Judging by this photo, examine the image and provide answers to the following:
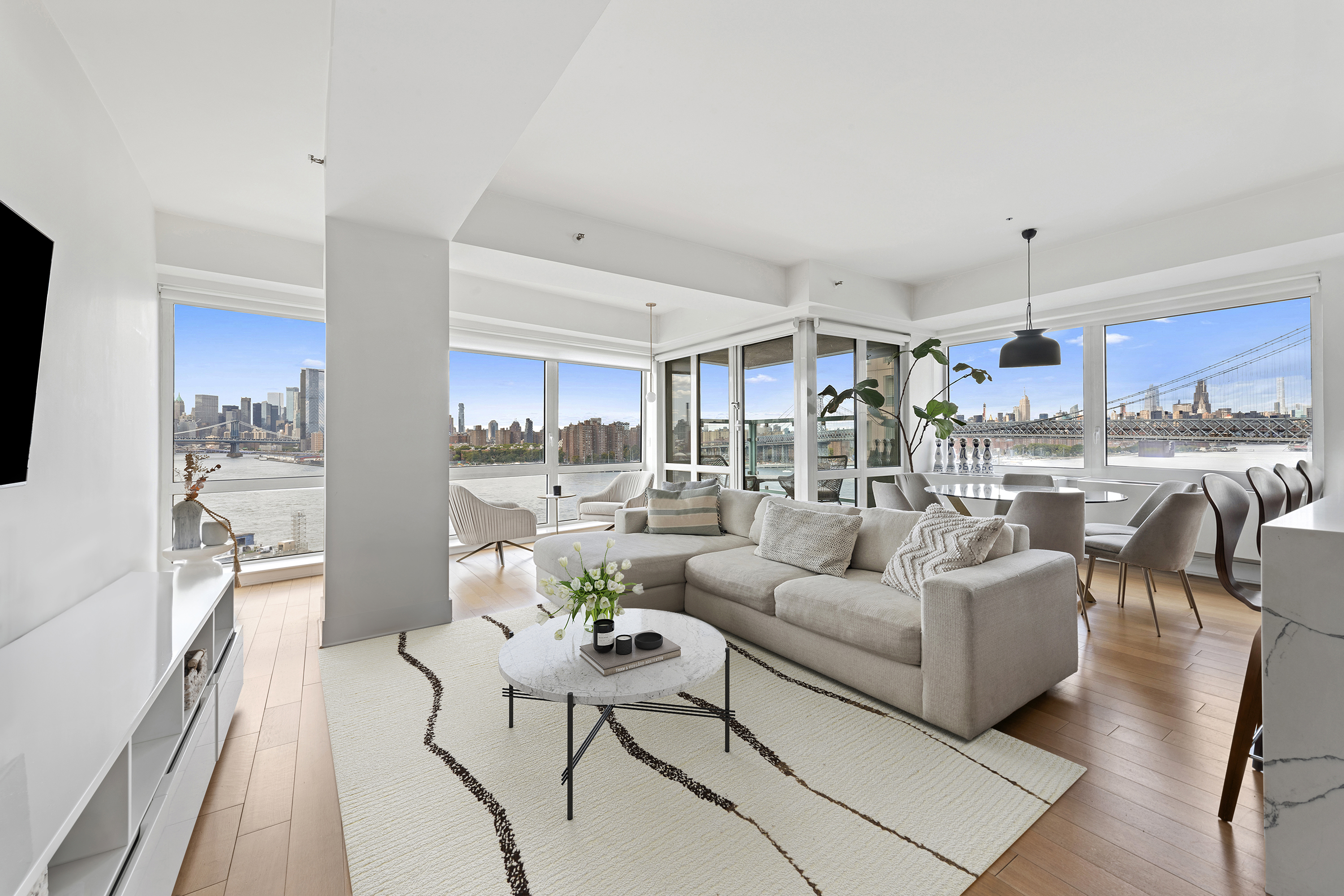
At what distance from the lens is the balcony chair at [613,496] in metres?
6.09

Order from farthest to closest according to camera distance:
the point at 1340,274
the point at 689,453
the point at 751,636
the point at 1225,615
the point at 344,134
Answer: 1. the point at 689,453
2. the point at 1340,274
3. the point at 1225,615
4. the point at 751,636
5. the point at 344,134

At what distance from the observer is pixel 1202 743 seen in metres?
2.11

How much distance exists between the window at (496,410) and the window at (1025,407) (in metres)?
4.61

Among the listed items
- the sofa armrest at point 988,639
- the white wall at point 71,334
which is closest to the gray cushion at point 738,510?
the sofa armrest at point 988,639

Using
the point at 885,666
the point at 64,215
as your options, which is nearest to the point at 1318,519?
the point at 885,666

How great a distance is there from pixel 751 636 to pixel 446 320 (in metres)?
2.65

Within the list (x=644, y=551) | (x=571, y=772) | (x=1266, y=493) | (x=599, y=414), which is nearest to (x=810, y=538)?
(x=644, y=551)

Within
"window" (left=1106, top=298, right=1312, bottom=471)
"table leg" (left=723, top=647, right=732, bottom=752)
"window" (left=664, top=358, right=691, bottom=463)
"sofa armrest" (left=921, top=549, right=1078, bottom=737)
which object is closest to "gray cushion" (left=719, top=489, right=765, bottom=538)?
"sofa armrest" (left=921, top=549, right=1078, bottom=737)

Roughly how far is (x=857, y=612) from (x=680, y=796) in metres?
1.06

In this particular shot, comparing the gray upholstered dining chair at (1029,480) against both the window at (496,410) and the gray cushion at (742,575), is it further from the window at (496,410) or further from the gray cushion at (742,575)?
the window at (496,410)

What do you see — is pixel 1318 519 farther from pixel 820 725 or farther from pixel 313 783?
pixel 313 783

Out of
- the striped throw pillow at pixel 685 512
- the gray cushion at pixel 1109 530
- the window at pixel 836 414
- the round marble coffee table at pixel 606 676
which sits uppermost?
the window at pixel 836 414

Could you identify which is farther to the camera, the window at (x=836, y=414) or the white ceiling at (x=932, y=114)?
the window at (x=836, y=414)

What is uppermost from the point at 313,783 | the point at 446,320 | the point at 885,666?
the point at 446,320
